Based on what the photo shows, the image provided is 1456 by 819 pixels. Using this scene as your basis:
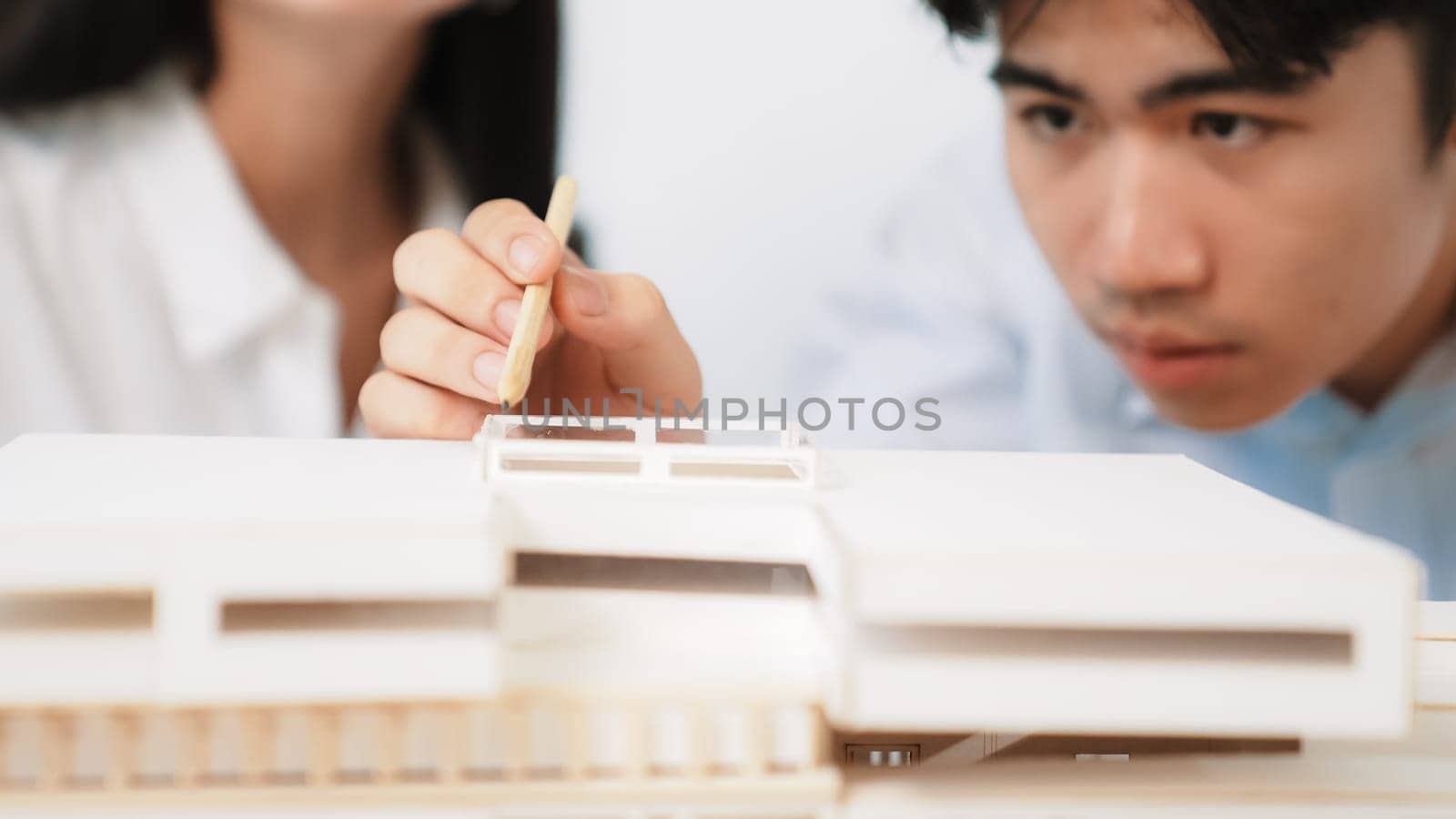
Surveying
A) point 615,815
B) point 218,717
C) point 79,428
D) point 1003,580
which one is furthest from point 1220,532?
point 79,428

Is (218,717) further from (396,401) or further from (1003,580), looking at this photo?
(396,401)

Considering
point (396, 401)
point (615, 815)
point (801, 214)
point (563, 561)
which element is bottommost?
point (615, 815)

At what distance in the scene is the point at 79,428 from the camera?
3.60 feet

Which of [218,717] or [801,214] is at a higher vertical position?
[801,214]

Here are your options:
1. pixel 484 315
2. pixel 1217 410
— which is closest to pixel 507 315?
pixel 484 315

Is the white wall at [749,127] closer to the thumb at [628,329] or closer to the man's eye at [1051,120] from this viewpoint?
the man's eye at [1051,120]

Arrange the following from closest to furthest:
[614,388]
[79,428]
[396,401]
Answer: [396,401], [614,388], [79,428]

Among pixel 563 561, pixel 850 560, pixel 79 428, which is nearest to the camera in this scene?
pixel 850 560

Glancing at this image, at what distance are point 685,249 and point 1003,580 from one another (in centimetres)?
73

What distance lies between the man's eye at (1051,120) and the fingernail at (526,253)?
0.55 meters

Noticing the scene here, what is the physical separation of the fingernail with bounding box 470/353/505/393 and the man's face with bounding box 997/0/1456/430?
56 cm

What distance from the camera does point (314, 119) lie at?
3.65 feet

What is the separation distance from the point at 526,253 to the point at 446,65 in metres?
0.47

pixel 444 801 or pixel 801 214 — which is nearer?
pixel 444 801
